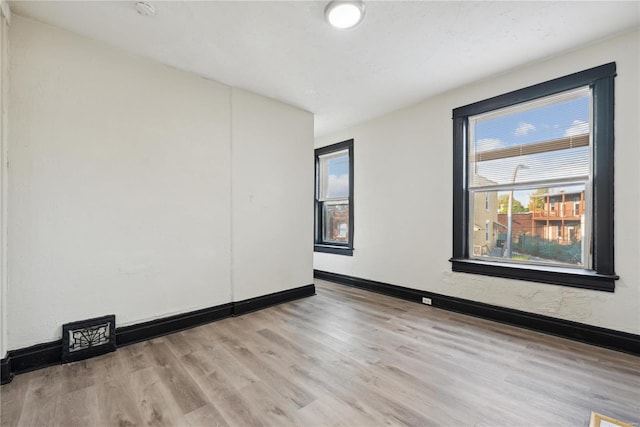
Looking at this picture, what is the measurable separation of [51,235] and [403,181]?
376cm

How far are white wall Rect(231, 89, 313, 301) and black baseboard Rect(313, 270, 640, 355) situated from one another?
1.46m

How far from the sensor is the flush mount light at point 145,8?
196cm

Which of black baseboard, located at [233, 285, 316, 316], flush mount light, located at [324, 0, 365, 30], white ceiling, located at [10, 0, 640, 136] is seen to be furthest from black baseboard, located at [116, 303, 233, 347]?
flush mount light, located at [324, 0, 365, 30]

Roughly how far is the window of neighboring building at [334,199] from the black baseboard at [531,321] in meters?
1.14

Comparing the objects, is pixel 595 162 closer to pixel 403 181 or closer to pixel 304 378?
pixel 403 181

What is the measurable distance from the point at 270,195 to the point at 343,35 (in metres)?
1.99

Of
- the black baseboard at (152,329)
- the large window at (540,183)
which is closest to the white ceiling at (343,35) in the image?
the large window at (540,183)

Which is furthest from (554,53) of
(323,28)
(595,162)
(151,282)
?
(151,282)

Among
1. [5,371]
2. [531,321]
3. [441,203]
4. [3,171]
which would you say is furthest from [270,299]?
[531,321]

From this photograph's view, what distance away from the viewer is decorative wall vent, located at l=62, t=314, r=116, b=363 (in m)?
2.17

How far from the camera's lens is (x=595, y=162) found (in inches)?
97.2

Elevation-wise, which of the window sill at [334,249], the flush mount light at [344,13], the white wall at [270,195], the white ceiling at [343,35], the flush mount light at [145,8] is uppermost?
the white ceiling at [343,35]

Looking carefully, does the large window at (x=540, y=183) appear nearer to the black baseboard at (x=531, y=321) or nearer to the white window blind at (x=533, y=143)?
the white window blind at (x=533, y=143)

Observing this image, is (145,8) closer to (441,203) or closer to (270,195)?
(270,195)
